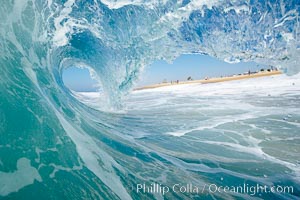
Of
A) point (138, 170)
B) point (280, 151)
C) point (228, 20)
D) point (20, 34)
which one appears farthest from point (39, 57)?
point (280, 151)

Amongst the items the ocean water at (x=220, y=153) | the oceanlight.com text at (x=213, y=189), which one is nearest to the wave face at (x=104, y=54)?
the ocean water at (x=220, y=153)

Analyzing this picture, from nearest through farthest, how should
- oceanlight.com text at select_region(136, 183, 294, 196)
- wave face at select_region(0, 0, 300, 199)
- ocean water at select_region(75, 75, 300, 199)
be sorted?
wave face at select_region(0, 0, 300, 199) → oceanlight.com text at select_region(136, 183, 294, 196) → ocean water at select_region(75, 75, 300, 199)

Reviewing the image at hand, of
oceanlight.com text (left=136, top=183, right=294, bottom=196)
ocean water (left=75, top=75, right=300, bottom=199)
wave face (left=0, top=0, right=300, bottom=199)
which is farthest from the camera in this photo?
ocean water (left=75, top=75, right=300, bottom=199)

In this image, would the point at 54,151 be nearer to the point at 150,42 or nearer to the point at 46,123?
the point at 46,123

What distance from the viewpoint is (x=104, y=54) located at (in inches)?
437

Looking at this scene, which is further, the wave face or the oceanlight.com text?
the oceanlight.com text

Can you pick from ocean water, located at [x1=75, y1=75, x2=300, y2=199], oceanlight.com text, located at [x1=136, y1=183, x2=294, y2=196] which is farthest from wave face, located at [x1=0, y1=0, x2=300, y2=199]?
oceanlight.com text, located at [x1=136, y1=183, x2=294, y2=196]

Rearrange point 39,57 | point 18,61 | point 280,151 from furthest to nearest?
point 39,57, point 280,151, point 18,61

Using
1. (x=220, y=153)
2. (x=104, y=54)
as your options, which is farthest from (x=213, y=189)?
(x=104, y=54)

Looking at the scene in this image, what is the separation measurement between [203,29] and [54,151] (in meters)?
5.51

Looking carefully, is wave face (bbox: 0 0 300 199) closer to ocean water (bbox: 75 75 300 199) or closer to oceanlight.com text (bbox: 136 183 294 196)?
ocean water (bbox: 75 75 300 199)

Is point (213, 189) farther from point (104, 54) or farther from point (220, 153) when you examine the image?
point (104, 54)

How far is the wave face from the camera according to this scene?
367 cm

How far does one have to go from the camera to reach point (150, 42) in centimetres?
894
